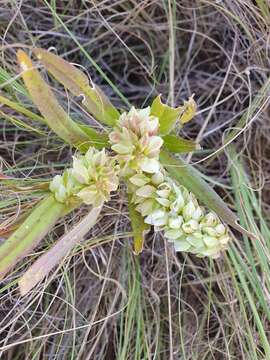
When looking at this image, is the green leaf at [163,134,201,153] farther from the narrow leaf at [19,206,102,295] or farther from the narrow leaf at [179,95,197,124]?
the narrow leaf at [19,206,102,295]

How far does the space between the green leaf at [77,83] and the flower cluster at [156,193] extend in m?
0.04

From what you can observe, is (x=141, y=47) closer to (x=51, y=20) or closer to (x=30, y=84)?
(x=51, y=20)

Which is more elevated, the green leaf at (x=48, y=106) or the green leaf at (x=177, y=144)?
the green leaf at (x=48, y=106)

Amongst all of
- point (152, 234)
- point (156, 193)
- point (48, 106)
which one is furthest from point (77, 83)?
point (152, 234)

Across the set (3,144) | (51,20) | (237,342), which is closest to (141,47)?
(51,20)

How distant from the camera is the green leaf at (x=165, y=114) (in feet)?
2.18

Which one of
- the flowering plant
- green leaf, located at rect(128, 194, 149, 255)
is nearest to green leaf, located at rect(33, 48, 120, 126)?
the flowering plant

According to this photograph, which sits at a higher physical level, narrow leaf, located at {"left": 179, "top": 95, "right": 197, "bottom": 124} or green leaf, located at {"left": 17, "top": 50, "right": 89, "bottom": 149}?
green leaf, located at {"left": 17, "top": 50, "right": 89, "bottom": 149}

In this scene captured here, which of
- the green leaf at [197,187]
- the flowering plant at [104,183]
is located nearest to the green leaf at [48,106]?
the flowering plant at [104,183]

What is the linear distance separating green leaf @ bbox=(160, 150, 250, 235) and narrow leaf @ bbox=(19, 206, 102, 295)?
4.4 inches

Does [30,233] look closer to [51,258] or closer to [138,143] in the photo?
[51,258]

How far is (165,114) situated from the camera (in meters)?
0.67

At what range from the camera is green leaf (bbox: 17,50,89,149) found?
0.59m

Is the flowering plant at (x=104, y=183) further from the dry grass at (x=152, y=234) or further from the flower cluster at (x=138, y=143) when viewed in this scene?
the dry grass at (x=152, y=234)
